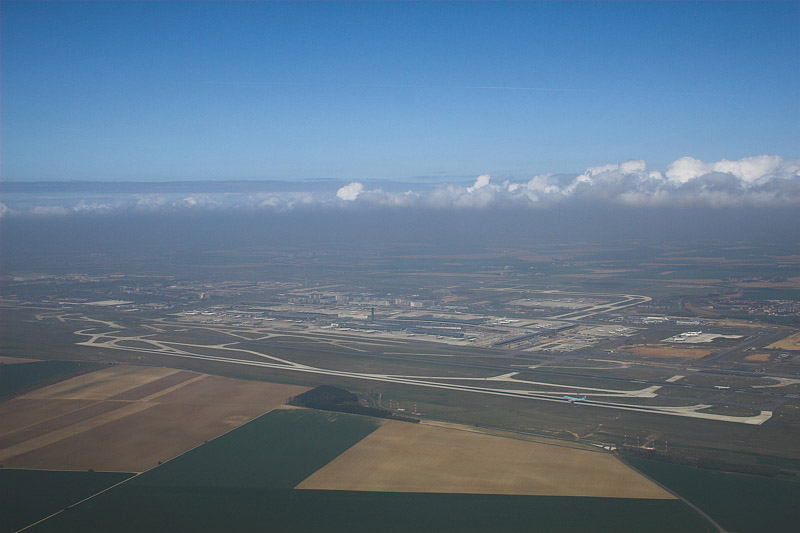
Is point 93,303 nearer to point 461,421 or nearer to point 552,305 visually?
point 552,305

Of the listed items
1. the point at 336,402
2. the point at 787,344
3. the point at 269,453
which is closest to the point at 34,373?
the point at 336,402

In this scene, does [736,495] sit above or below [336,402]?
above

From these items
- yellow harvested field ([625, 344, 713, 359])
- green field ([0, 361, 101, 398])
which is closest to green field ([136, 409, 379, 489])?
green field ([0, 361, 101, 398])

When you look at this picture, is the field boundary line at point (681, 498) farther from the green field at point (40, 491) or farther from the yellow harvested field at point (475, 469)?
the green field at point (40, 491)

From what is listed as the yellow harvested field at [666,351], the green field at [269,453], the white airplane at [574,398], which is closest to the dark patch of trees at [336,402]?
the green field at [269,453]

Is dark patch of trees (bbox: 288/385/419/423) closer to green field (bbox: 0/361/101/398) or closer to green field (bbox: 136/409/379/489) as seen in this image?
green field (bbox: 136/409/379/489)

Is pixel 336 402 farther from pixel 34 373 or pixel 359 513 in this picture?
pixel 34 373

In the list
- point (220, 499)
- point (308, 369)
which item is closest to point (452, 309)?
point (308, 369)
